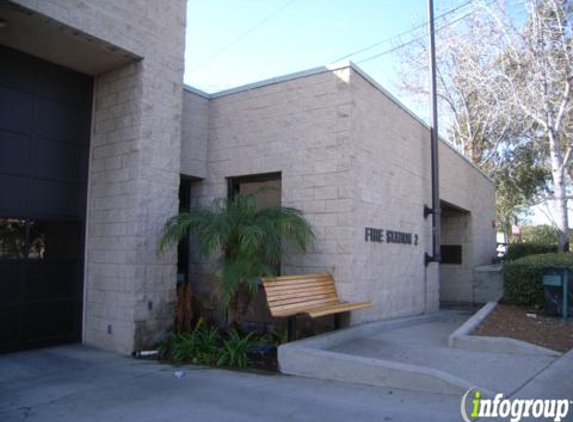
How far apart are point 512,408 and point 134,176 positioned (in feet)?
20.9

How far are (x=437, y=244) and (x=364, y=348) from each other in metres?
5.07

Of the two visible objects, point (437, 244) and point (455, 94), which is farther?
point (455, 94)

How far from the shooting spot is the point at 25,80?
8227 millimetres

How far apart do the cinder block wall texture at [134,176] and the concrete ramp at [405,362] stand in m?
2.86

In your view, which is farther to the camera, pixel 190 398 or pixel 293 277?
pixel 293 277

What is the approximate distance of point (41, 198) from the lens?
8328 mm

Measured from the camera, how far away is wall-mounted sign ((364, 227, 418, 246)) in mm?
9012

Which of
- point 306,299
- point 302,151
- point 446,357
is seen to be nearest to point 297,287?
point 306,299

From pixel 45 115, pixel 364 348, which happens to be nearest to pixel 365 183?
pixel 364 348

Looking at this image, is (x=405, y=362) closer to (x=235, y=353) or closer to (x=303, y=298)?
(x=303, y=298)

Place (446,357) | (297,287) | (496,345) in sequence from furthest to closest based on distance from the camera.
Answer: (297,287), (496,345), (446,357)

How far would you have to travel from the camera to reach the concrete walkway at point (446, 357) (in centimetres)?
577

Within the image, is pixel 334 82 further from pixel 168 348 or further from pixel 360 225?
pixel 168 348

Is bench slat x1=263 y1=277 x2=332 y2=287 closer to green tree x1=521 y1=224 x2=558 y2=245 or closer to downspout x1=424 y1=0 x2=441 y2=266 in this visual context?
downspout x1=424 y1=0 x2=441 y2=266
